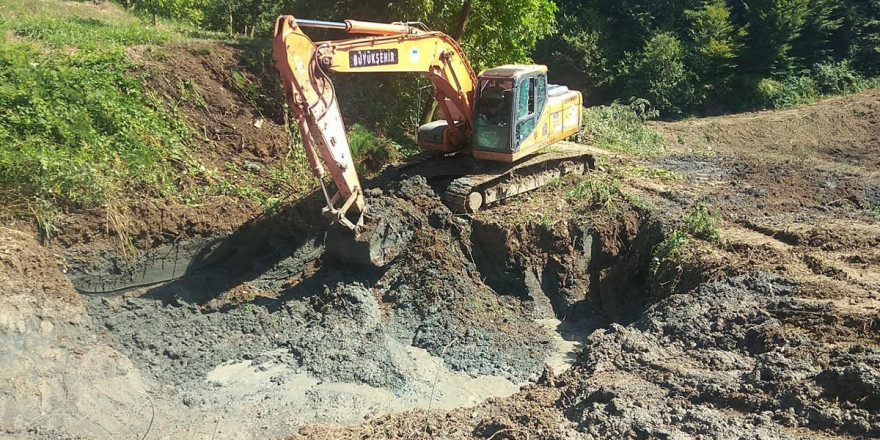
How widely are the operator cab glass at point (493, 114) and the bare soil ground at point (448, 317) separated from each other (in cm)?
108

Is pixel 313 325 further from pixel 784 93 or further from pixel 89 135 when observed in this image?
pixel 784 93

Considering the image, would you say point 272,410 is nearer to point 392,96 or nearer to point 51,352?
point 51,352

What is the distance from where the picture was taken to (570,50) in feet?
76.2

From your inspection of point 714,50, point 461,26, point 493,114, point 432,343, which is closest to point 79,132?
point 432,343

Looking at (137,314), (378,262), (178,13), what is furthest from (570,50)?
(137,314)

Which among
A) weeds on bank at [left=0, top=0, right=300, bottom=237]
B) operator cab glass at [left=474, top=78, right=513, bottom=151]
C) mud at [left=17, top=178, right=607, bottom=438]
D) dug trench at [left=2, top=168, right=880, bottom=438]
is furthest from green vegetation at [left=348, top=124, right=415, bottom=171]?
operator cab glass at [left=474, top=78, right=513, bottom=151]

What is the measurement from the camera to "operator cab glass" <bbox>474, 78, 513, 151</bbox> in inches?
397

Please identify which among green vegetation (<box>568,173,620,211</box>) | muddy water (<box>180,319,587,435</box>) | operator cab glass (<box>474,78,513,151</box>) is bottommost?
muddy water (<box>180,319,587,435</box>)

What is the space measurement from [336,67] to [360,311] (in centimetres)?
300

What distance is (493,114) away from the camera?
10336mm

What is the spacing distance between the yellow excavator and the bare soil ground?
0.65 metres

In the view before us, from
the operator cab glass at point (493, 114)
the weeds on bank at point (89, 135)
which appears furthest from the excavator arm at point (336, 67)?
the weeds on bank at point (89, 135)

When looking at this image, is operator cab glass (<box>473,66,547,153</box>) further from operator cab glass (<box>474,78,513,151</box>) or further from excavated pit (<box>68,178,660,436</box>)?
excavated pit (<box>68,178,660,436</box>)

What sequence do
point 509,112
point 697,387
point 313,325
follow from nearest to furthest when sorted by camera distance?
1. point 697,387
2. point 313,325
3. point 509,112
